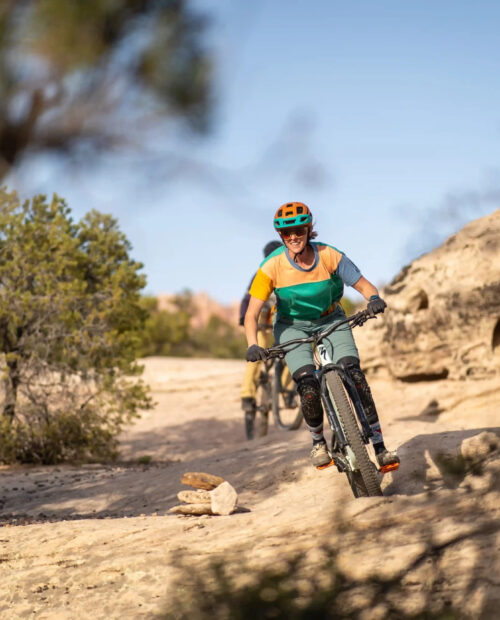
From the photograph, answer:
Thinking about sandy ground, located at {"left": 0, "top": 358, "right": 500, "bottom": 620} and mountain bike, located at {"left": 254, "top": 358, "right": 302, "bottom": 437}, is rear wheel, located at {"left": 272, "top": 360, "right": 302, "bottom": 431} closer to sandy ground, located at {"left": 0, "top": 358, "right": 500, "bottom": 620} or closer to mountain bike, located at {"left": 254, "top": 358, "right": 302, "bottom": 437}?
mountain bike, located at {"left": 254, "top": 358, "right": 302, "bottom": 437}

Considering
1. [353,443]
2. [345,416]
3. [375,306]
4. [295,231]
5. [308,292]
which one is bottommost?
[353,443]

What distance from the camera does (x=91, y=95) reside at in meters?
4.12

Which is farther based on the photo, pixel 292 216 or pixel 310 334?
pixel 310 334

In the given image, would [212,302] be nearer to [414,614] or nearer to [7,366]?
[7,366]

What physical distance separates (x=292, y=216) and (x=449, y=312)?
293 inches

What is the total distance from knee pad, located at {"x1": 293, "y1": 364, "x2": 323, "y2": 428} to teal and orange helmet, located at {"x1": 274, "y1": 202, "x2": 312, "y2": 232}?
3.19ft

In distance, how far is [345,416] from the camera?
5223 mm

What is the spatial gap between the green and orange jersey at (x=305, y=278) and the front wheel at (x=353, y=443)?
1.96 ft

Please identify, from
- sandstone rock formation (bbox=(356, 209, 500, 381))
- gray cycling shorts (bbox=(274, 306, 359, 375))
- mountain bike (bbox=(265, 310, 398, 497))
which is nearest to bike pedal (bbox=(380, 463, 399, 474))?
mountain bike (bbox=(265, 310, 398, 497))

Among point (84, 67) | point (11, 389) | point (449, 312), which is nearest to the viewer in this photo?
point (84, 67)

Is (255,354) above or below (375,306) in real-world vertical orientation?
below

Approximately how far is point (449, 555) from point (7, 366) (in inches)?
359

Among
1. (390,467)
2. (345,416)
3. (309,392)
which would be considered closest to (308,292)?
(309,392)

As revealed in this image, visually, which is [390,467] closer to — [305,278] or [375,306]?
[375,306]
